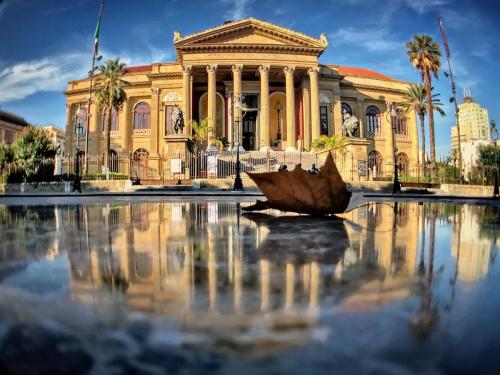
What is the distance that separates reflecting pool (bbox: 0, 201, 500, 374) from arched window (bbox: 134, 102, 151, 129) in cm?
4226

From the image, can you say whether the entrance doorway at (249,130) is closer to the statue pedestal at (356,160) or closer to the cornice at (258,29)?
the cornice at (258,29)

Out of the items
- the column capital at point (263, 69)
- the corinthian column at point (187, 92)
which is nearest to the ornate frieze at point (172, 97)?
the corinthian column at point (187, 92)

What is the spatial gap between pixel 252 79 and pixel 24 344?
41.0m

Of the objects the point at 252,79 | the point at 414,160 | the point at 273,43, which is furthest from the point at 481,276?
the point at 414,160

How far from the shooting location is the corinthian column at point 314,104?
35.8 m

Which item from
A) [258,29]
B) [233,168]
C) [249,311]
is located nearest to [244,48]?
[258,29]

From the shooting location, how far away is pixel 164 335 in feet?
3.59

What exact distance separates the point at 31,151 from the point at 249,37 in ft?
72.7

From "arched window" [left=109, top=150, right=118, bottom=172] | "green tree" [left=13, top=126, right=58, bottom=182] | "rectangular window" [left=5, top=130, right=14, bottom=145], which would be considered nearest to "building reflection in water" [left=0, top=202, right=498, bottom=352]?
"green tree" [left=13, top=126, right=58, bottom=182]

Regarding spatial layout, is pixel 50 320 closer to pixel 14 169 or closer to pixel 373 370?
pixel 373 370

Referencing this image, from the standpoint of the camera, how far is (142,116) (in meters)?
43.0

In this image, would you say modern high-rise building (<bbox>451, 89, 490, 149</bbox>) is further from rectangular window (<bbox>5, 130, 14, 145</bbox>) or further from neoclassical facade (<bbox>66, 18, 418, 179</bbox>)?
rectangular window (<bbox>5, 130, 14, 145</bbox>)

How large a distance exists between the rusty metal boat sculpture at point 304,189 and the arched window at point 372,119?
42.1 meters

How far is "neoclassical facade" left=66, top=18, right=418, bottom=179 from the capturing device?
35531 mm
